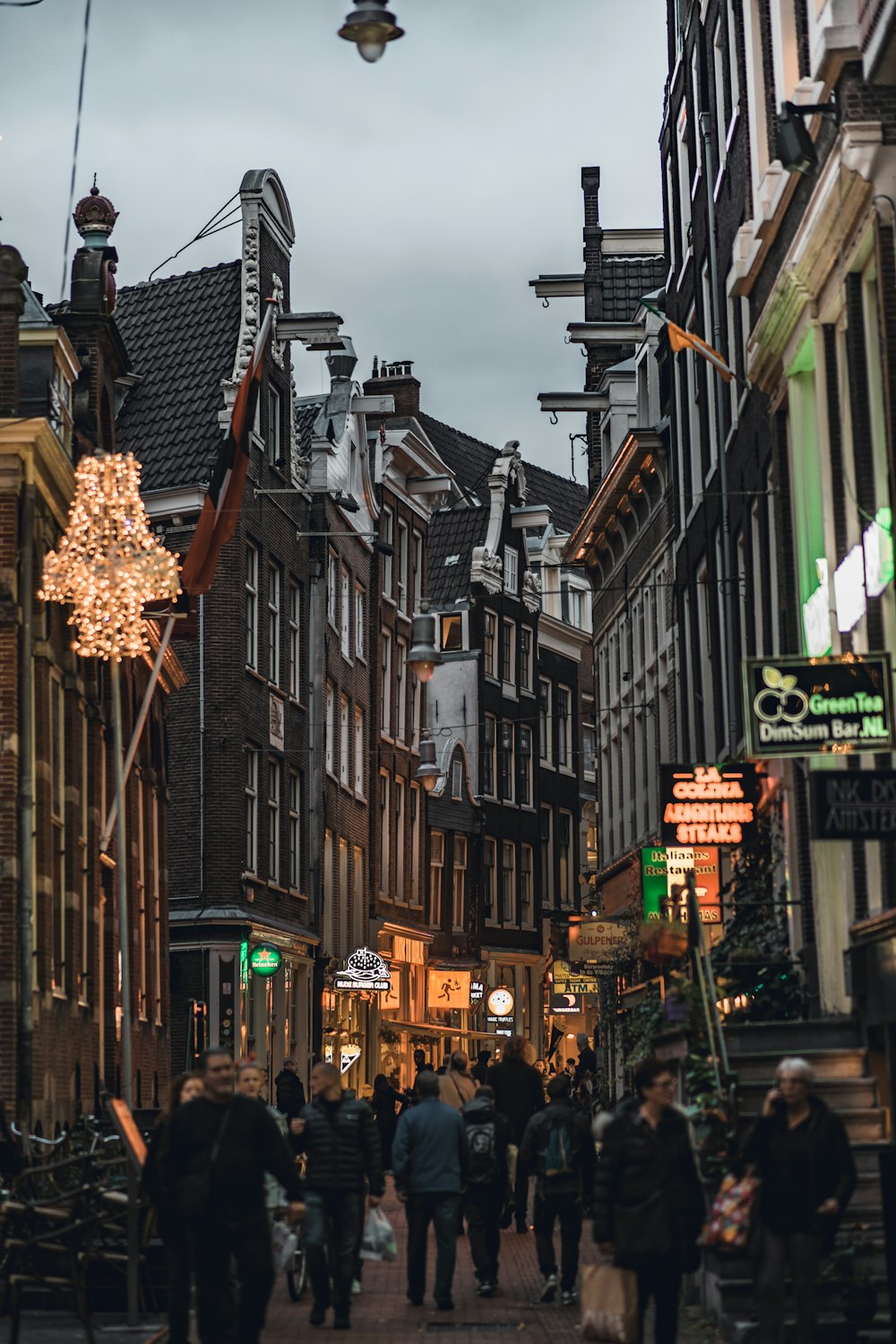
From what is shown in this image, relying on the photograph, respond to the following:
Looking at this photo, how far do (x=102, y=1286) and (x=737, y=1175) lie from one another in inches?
220

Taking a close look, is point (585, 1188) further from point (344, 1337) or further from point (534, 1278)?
point (344, 1337)

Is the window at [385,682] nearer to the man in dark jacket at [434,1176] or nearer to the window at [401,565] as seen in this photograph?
the window at [401,565]

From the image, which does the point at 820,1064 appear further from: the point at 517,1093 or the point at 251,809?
the point at 251,809

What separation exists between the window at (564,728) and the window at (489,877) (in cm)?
629

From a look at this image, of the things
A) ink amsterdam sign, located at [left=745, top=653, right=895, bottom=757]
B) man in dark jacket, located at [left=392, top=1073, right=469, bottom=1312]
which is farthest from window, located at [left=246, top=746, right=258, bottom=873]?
ink amsterdam sign, located at [left=745, top=653, right=895, bottom=757]

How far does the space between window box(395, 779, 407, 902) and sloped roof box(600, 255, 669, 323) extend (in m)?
14.1

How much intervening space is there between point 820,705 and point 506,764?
1888 inches

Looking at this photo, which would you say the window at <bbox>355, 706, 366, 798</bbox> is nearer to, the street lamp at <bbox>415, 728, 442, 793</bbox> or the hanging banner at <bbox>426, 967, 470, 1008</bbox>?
the street lamp at <bbox>415, 728, 442, 793</bbox>

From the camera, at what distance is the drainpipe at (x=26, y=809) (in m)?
21.3

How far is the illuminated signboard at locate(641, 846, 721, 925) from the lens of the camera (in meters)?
24.7

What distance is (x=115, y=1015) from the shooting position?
2819cm

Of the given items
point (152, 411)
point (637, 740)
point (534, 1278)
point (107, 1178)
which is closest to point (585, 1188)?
point (534, 1278)

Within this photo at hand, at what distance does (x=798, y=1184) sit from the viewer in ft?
36.0

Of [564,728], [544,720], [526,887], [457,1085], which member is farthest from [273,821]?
[564,728]
